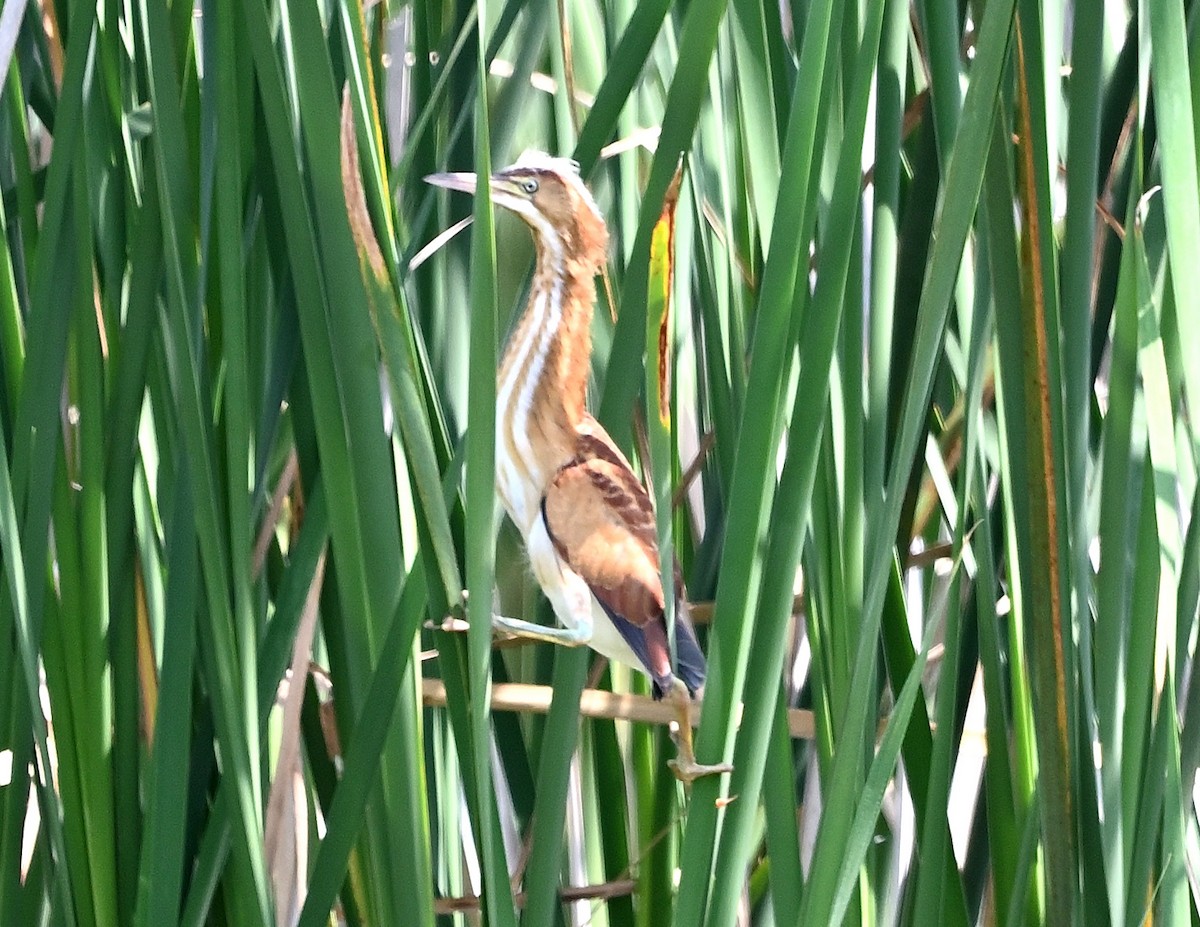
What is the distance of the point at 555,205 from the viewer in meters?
0.49

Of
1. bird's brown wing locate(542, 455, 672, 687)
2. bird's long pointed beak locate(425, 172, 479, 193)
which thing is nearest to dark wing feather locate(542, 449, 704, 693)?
bird's brown wing locate(542, 455, 672, 687)

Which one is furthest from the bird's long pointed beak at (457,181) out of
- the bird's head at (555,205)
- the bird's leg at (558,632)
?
the bird's leg at (558,632)

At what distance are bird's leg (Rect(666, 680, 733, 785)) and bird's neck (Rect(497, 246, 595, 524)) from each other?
0.09 m

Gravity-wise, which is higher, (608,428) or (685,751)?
(608,428)

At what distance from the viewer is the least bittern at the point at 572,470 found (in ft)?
1.61

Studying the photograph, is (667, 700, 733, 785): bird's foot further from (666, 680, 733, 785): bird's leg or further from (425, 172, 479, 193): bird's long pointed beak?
(425, 172, 479, 193): bird's long pointed beak

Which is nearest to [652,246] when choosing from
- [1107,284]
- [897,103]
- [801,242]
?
[801,242]

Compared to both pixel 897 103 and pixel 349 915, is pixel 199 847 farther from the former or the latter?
pixel 897 103

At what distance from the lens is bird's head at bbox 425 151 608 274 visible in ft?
1.58

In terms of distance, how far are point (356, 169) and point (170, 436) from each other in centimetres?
17

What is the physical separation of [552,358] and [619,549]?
8cm

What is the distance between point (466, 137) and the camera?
0.60 meters

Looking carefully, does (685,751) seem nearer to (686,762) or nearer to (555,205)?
(686,762)

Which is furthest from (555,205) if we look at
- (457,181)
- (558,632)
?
(558,632)
